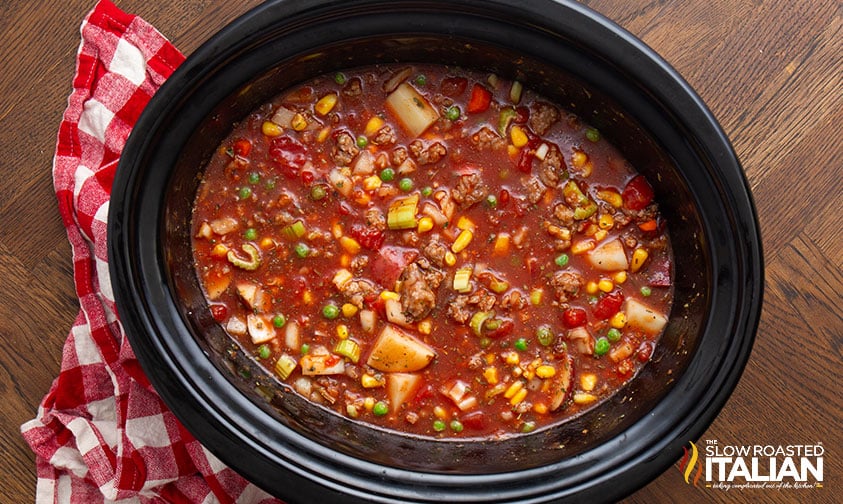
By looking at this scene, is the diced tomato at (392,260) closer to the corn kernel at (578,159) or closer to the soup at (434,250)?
the soup at (434,250)

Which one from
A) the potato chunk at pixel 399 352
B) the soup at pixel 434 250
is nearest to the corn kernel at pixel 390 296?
the soup at pixel 434 250

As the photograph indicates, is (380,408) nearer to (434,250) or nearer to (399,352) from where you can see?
(399,352)

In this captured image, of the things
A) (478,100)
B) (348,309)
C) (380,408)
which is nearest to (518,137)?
(478,100)

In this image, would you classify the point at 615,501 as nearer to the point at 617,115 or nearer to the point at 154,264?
the point at 617,115

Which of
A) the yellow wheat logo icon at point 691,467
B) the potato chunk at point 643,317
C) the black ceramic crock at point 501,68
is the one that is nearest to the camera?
the black ceramic crock at point 501,68

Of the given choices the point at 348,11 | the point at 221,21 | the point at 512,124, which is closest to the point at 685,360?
the point at 512,124

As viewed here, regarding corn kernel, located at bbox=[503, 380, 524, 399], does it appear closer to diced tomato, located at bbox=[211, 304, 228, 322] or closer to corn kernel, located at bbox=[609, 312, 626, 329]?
corn kernel, located at bbox=[609, 312, 626, 329]

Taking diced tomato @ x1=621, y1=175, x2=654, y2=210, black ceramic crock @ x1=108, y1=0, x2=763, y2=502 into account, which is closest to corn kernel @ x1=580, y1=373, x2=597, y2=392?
black ceramic crock @ x1=108, y1=0, x2=763, y2=502
